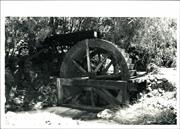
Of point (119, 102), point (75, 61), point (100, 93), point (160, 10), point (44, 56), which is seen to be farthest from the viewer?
point (44, 56)

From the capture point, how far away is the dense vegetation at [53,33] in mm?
8789

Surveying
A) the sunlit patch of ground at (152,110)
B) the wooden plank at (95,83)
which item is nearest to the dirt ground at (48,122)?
the sunlit patch of ground at (152,110)

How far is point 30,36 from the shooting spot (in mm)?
9242

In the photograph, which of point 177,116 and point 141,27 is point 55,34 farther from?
point 177,116

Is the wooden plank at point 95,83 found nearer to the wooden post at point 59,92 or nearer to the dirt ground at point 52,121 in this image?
the wooden post at point 59,92

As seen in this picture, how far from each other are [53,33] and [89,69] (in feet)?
6.18

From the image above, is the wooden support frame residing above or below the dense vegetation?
below

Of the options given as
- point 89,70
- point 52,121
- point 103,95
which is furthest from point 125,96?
point 52,121

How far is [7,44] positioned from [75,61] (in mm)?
2015

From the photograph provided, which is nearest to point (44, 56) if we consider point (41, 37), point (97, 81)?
point (41, 37)

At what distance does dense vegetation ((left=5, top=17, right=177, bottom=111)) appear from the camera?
8.79 m

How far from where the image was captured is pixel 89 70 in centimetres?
891

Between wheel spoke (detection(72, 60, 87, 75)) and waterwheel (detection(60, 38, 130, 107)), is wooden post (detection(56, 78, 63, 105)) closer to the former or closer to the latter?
waterwheel (detection(60, 38, 130, 107))

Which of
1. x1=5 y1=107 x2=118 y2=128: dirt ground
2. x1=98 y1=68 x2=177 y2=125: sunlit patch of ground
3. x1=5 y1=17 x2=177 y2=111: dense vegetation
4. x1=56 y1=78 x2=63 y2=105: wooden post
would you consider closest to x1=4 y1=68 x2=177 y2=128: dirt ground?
x1=5 y1=107 x2=118 y2=128: dirt ground
